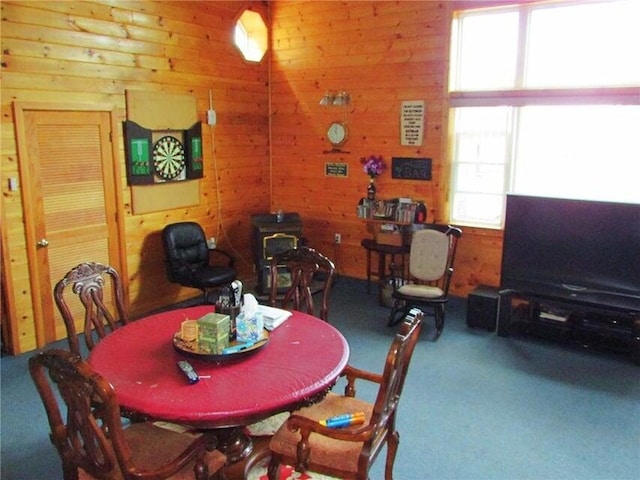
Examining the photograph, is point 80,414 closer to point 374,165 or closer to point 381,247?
point 381,247

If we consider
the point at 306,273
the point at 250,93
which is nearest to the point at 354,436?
the point at 306,273

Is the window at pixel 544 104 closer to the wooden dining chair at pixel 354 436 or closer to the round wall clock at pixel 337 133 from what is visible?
the round wall clock at pixel 337 133

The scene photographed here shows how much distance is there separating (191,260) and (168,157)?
1.04 meters

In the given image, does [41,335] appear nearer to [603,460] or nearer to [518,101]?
[603,460]

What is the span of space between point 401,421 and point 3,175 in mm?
3377

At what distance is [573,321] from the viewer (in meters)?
4.40

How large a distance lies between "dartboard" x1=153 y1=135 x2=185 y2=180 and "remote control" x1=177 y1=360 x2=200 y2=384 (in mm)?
3211

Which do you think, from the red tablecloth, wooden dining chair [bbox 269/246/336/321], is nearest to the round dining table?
the red tablecloth

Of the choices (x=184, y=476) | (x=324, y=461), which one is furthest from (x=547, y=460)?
(x=184, y=476)

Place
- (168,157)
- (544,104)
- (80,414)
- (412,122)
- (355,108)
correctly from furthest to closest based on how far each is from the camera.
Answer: (355,108) → (412,122) → (168,157) → (544,104) → (80,414)

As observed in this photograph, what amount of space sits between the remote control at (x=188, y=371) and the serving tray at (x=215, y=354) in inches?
2.9

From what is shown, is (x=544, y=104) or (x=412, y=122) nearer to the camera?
(x=544, y=104)

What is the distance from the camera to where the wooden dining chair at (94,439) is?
1.78 m

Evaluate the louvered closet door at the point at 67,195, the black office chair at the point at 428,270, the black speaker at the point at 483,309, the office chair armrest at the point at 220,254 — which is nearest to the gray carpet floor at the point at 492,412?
the black speaker at the point at 483,309
